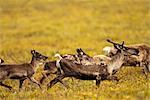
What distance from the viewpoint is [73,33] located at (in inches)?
1155

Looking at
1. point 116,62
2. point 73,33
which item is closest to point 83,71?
point 116,62

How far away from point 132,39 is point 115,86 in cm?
1123

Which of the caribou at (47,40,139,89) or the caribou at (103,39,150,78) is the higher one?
the caribou at (103,39,150,78)

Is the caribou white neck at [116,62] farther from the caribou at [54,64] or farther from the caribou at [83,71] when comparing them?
the caribou at [54,64]

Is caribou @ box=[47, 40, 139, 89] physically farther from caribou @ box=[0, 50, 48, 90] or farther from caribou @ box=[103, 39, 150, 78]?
caribou @ box=[103, 39, 150, 78]

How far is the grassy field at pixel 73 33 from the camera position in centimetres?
1352

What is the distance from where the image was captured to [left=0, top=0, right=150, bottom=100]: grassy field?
44.3 feet

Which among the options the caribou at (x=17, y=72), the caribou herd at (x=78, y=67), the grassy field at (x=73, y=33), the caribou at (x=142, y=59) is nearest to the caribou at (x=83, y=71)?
the caribou herd at (x=78, y=67)

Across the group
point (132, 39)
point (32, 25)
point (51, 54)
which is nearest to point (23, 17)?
point (32, 25)

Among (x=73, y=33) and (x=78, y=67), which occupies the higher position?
(x=73, y=33)

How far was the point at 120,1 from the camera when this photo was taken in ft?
136

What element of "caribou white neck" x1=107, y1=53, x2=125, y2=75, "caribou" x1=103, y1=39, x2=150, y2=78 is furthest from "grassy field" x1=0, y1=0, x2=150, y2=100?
"caribou white neck" x1=107, y1=53, x2=125, y2=75

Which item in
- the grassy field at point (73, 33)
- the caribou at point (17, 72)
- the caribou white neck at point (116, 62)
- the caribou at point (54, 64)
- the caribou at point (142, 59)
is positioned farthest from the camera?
the caribou at point (142, 59)

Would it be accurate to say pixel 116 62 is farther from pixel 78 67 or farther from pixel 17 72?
pixel 17 72
